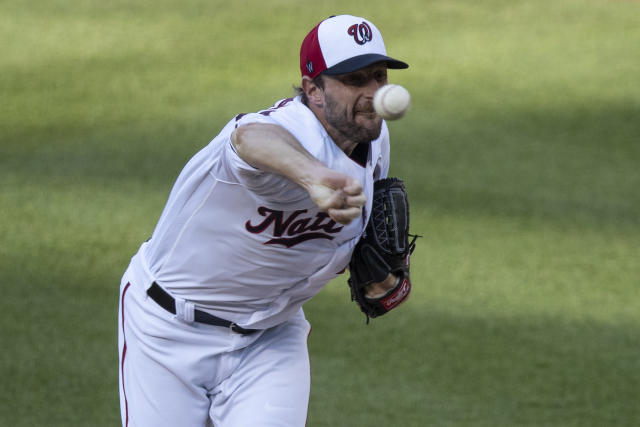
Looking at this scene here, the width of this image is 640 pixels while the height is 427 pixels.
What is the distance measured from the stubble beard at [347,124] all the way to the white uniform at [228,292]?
5 centimetres

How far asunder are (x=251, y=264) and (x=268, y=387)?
1.47 feet

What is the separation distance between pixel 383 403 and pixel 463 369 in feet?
1.92

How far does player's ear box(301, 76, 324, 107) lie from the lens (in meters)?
3.04

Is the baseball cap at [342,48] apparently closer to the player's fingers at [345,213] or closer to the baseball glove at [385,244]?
the baseball glove at [385,244]

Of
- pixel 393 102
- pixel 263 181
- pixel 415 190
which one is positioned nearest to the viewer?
pixel 393 102

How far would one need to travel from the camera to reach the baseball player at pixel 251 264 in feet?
9.68

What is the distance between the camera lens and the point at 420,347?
5.44m

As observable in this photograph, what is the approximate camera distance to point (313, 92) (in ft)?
10.1

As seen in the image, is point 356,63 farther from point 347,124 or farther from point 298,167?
point 298,167

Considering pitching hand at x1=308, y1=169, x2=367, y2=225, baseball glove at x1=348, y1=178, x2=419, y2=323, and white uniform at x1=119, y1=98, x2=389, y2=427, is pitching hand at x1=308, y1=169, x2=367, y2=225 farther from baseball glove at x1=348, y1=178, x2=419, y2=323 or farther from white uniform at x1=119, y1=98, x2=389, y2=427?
baseball glove at x1=348, y1=178, x2=419, y2=323

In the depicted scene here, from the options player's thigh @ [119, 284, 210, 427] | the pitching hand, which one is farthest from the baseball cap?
player's thigh @ [119, 284, 210, 427]

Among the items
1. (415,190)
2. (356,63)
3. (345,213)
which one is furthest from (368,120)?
(415,190)

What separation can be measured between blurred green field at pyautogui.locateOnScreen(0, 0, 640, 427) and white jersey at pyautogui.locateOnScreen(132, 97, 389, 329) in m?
1.64

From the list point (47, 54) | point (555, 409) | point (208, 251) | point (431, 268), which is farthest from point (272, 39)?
point (208, 251)
